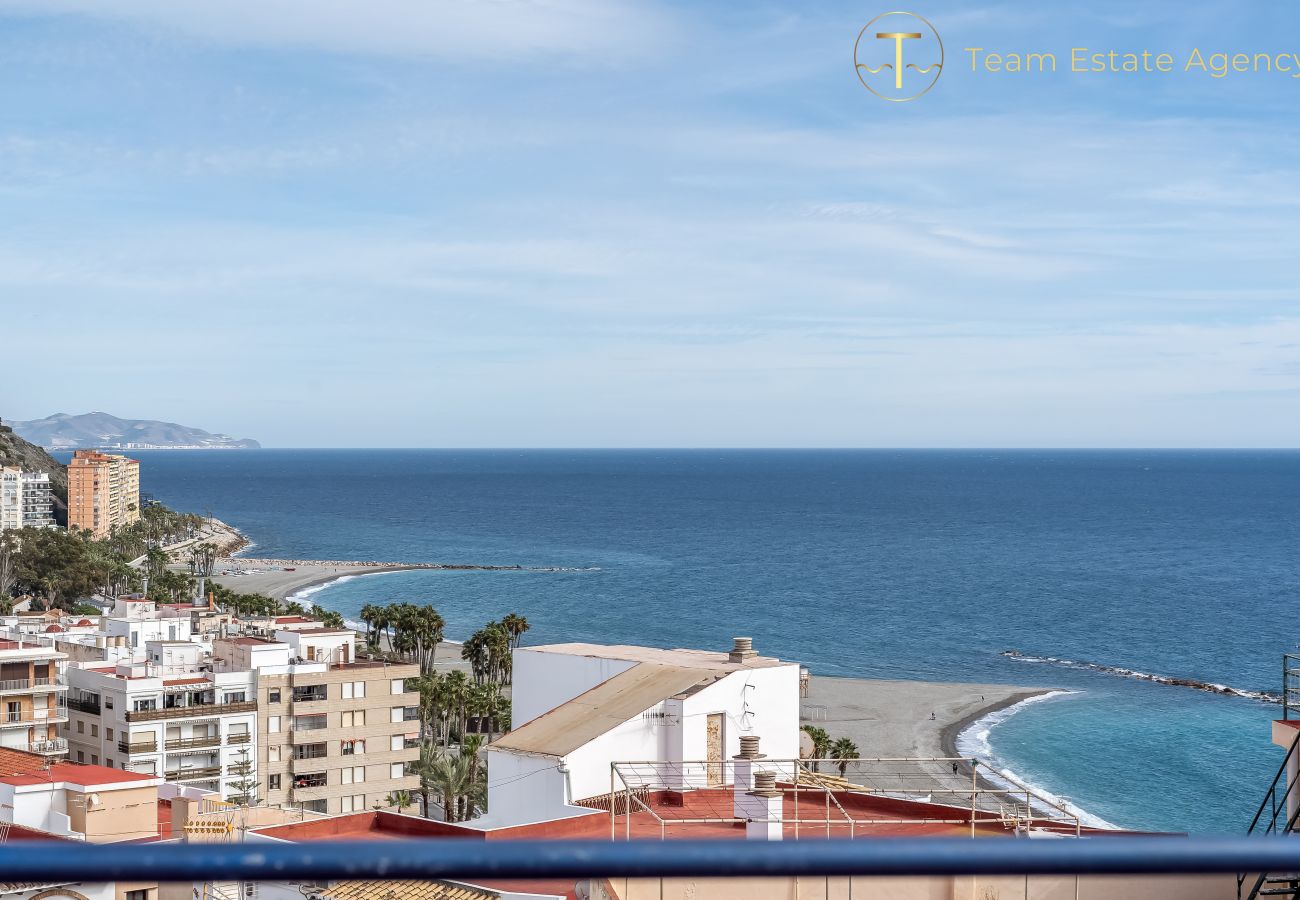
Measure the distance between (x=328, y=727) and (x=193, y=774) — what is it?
469cm

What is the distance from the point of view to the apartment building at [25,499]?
15000 cm

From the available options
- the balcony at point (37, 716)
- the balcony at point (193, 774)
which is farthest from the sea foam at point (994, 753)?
the balcony at point (37, 716)

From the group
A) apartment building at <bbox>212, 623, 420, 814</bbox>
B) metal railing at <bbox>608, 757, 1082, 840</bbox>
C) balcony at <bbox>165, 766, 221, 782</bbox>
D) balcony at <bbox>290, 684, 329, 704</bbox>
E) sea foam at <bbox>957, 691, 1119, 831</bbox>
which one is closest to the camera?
metal railing at <bbox>608, 757, 1082, 840</bbox>

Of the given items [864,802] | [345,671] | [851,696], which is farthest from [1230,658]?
[864,802]

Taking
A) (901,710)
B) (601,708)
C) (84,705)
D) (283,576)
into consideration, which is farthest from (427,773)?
(283,576)

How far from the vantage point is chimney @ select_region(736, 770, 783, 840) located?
14.0 meters

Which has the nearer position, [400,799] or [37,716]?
[400,799]

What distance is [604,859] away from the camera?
5.46 ft

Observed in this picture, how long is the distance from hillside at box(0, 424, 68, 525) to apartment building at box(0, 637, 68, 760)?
12820cm

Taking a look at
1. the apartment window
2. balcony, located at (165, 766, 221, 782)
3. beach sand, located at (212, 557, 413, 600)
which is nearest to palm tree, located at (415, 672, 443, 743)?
the apartment window

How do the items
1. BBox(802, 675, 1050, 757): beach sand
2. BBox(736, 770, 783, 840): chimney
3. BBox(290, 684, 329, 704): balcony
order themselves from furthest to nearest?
BBox(802, 675, 1050, 757): beach sand → BBox(290, 684, 329, 704): balcony → BBox(736, 770, 783, 840): chimney

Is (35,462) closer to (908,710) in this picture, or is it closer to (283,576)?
(283,576)

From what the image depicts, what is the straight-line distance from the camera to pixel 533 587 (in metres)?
120

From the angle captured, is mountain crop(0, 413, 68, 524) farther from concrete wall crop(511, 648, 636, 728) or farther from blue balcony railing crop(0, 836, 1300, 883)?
blue balcony railing crop(0, 836, 1300, 883)
